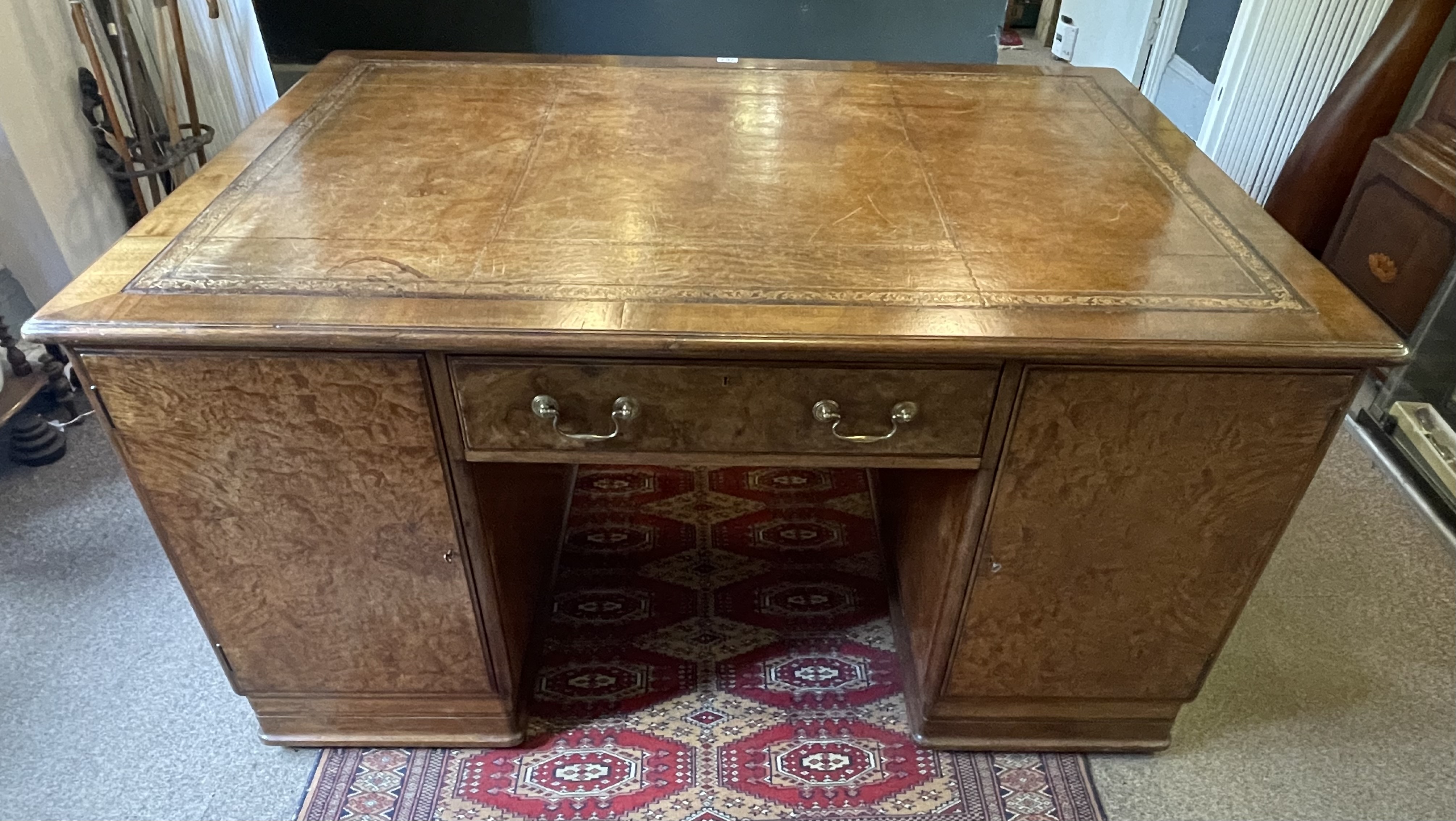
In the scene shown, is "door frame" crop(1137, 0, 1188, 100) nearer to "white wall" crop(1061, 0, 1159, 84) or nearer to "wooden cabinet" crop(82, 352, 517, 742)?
"white wall" crop(1061, 0, 1159, 84)

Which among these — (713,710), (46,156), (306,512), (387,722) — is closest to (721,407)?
(306,512)

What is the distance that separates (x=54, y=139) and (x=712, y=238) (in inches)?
65.8

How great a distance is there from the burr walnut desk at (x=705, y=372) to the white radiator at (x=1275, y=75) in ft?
4.50

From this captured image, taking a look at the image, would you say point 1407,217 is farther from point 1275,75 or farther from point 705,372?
point 705,372

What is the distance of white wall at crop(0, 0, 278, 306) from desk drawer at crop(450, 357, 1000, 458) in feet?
4.89

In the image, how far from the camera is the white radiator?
89.7 inches

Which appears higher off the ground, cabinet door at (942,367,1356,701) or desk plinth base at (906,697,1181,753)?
cabinet door at (942,367,1356,701)

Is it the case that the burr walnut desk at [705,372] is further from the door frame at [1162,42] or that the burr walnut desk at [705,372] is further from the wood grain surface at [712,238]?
the door frame at [1162,42]

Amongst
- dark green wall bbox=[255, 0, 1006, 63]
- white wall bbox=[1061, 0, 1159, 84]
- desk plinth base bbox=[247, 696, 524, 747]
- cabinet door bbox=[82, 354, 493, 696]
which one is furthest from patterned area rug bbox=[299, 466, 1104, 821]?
white wall bbox=[1061, 0, 1159, 84]

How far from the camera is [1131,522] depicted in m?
1.12

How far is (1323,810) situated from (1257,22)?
7.11 feet

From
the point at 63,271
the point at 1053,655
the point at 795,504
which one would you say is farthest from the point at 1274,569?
the point at 63,271

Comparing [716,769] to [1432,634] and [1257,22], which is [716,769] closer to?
[1432,634]

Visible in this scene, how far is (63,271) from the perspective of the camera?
1931 mm
